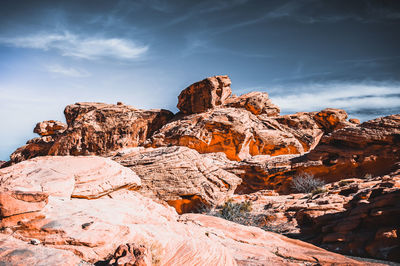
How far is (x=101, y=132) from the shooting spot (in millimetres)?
26359

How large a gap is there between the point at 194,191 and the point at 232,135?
14612 mm

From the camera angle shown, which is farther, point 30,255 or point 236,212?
point 236,212

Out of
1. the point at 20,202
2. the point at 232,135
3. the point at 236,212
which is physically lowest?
the point at 236,212

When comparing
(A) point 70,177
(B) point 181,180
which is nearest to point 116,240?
(A) point 70,177

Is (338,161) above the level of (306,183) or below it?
above

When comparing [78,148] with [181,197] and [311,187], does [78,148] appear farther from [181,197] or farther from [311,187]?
[311,187]

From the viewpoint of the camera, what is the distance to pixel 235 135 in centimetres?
2455

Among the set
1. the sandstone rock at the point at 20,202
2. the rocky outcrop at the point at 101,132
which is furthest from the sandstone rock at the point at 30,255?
the rocky outcrop at the point at 101,132

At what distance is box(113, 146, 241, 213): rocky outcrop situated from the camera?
34.8 feet

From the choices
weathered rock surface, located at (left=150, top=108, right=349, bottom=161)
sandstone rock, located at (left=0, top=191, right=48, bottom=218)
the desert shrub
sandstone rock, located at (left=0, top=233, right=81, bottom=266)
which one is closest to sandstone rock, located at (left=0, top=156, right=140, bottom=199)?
sandstone rock, located at (left=0, top=191, right=48, bottom=218)

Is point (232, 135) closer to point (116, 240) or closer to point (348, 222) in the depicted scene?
point (348, 222)

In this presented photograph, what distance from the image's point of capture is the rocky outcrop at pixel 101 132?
26.0m

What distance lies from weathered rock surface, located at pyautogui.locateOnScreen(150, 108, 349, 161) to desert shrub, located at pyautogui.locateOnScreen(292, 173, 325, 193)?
828cm

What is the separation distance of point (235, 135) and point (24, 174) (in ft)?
66.6
